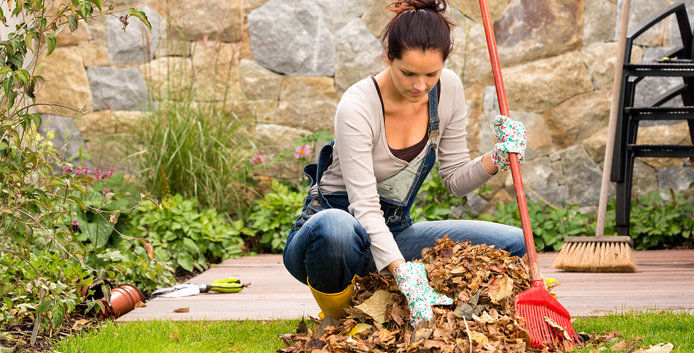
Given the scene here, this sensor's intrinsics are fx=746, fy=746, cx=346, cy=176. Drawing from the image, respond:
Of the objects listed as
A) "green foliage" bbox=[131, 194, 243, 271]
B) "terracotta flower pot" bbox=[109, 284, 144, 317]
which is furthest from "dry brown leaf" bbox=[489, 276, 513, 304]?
"green foliage" bbox=[131, 194, 243, 271]

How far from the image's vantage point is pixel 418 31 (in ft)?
7.23

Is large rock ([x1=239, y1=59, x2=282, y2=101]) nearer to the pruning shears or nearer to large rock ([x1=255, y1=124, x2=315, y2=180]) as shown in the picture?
large rock ([x1=255, y1=124, x2=315, y2=180])

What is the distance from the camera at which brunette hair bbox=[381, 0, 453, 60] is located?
220 centimetres

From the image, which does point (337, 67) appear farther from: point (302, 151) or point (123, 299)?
point (123, 299)

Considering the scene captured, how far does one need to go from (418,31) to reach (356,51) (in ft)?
10.2

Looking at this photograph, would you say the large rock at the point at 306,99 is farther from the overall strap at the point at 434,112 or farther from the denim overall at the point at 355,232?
the overall strap at the point at 434,112

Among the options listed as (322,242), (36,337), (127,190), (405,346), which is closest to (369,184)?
(322,242)

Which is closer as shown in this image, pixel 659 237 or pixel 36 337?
pixel 36 337

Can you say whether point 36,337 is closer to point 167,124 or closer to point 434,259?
point 434,259

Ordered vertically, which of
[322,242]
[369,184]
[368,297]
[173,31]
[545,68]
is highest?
[173,31]

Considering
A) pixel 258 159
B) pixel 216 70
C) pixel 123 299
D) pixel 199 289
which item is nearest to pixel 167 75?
pixel 216 70

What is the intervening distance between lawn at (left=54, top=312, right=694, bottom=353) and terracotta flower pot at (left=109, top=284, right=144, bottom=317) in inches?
9.8

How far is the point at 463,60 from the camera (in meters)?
5.24

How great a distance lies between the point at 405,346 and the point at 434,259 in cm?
33
